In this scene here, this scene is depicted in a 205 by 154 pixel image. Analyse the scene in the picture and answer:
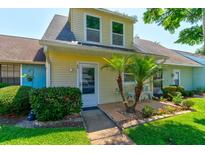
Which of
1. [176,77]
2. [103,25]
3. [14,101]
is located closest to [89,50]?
[103,25]

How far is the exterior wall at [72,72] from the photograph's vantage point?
8.31 metres

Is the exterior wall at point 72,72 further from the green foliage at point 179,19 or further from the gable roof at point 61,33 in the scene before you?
the green foliage at point 179,19

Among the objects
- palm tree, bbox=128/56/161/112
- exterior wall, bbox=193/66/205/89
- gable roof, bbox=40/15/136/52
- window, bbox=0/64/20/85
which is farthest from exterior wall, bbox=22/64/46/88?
exterior wall, bbox=193/66/205/89

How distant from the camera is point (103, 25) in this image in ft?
35.0

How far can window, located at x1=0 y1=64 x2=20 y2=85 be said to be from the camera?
1077 cm

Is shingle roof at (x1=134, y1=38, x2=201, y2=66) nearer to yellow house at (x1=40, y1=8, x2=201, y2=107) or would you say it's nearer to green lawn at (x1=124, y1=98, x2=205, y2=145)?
yellow house at (x1=40, y1=8, x2=201, y2=107)

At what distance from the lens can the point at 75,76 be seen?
8.91m

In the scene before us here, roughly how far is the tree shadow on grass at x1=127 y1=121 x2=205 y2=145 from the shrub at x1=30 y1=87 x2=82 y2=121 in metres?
2.66

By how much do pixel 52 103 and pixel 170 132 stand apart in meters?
4.46

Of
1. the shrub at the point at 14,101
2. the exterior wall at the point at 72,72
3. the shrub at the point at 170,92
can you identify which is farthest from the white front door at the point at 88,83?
the shrub at the point at 170,92

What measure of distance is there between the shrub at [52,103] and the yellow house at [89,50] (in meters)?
1.99
